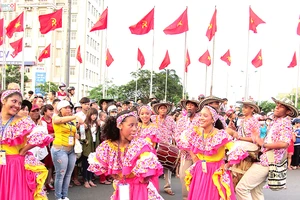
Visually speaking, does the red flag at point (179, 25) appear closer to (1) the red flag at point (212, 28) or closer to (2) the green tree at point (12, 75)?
(1) the red flag at point (212, 28)

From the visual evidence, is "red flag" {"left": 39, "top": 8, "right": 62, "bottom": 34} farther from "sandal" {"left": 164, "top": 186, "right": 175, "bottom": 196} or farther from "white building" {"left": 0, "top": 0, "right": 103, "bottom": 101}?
"white building" {"left": 0, "top": 0, "right": 103, "bottom": 101}

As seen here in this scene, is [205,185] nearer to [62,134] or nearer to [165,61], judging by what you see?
[62,134]

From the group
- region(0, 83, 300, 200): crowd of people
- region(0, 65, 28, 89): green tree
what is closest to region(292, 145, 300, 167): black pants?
region(0, 83, 300, 200): crowd of people

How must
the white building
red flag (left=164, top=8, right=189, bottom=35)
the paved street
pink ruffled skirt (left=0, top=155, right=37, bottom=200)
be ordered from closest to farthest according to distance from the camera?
1. pink ruffled skirt (left=0, top=155, right=37, bottom=200)
2. the paved street
3. red flag (left=164, top=8, right=189, bottom=35)
4. the white building

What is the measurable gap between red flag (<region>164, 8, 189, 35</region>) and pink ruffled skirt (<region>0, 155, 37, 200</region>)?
522 inches

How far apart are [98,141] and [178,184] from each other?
2.21 m

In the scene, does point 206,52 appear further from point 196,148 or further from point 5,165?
point 5,165

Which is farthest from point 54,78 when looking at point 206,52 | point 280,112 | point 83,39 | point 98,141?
point 280,112

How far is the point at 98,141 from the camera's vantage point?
358 inches

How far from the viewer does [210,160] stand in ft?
17.4

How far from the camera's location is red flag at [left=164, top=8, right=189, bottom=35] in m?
17.3

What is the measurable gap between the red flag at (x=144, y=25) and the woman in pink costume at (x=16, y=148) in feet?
41.9

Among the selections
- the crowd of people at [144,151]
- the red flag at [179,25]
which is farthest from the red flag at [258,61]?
the crowd of people at [144,151]

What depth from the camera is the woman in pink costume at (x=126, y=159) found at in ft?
13.3
